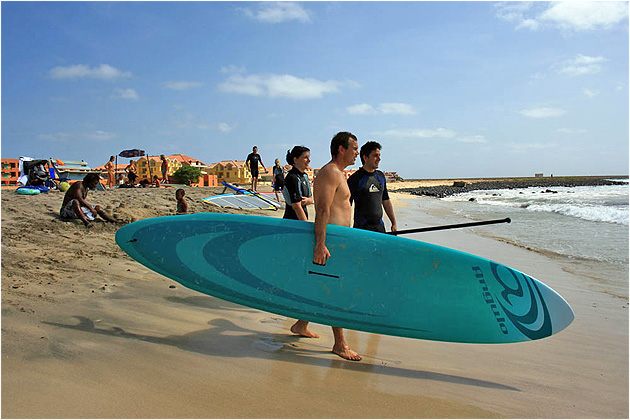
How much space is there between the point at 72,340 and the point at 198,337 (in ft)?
2.55

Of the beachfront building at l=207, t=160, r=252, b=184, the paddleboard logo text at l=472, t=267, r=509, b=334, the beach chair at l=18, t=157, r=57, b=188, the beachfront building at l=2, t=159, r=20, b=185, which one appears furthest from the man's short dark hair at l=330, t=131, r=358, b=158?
the beachfront building at l=2, t=159, r=20, b=185

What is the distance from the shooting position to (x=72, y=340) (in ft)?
8.73

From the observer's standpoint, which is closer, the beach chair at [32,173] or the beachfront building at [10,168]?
the beach chair at [32,173]

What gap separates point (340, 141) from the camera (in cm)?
297

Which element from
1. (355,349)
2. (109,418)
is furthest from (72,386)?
(355,349)

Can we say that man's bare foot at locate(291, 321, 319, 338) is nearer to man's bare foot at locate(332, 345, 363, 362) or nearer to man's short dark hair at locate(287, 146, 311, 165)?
man's bare foot at locate(332, 345, 363, 362)

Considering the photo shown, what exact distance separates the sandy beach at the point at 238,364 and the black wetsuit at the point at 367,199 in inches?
35.2

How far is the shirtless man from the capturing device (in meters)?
2.73

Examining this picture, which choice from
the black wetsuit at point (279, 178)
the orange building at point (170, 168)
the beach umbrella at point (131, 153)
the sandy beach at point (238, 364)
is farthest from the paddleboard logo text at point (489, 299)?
the orange building at point (170, 168)

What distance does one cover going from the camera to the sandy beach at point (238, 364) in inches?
81.4

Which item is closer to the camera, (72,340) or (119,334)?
(72,340)

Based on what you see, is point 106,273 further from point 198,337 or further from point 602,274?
point 602,274

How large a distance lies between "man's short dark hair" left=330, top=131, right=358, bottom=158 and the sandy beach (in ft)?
4.53

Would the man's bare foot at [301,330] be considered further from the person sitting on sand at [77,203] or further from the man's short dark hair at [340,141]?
the person sitting on sand at [77,203]
